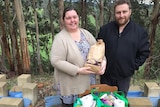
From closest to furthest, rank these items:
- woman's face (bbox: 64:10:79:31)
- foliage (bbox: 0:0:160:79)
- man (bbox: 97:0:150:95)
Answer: woman's face (bbox: 64:10:79:31)
man (bbox: 97:0:150:95)
foliage (bbox: 0:0:160:79)

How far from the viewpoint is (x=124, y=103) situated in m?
1.71

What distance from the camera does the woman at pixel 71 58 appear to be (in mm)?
1852

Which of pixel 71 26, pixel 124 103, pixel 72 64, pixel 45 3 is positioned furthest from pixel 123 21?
pixel 45 3

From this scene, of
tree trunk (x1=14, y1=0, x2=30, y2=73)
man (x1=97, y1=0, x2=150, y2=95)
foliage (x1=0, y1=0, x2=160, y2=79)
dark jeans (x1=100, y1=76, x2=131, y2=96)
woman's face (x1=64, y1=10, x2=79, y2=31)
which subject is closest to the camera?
woman's face (x1=64, y1=10, x2=79, y2=31)

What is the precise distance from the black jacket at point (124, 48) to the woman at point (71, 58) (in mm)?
202

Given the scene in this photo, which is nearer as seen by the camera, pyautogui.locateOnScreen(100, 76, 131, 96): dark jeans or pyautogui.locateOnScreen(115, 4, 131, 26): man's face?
pyautogui.locateOnScreen(115, 4, 131, 26): man's face

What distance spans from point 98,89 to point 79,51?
0.40m

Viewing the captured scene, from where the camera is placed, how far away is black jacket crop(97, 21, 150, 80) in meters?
2.05

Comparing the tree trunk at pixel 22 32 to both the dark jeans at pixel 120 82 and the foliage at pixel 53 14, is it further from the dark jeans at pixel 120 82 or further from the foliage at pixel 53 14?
the dark jeans at pixel 120 82

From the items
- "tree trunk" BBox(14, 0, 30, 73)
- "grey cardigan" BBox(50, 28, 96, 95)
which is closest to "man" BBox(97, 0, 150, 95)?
"grey cardigan" BBox(50, 28, 96, 95)

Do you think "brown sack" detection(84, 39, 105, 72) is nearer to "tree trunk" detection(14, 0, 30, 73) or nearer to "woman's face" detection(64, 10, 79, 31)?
"woman's face" detection(64, 10, 79, 31)

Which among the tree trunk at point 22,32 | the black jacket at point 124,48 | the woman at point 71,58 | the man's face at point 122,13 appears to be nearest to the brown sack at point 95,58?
the woman at point 71,58

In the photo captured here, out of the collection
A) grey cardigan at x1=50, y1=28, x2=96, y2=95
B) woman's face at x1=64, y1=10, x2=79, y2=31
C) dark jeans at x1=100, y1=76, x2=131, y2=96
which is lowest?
dark jeans at x1=100, y1=76, x2=131, y2=96

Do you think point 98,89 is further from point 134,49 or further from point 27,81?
point 27,81
